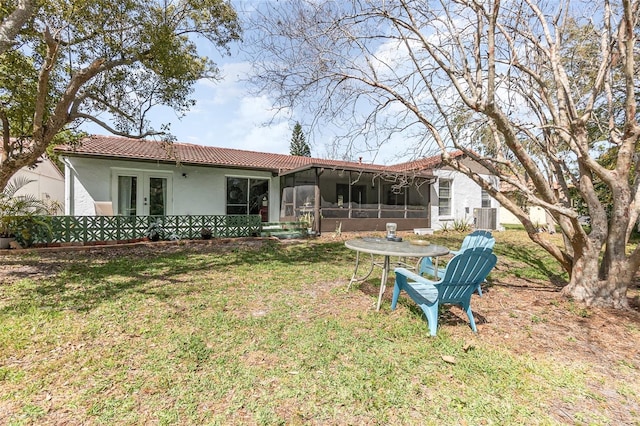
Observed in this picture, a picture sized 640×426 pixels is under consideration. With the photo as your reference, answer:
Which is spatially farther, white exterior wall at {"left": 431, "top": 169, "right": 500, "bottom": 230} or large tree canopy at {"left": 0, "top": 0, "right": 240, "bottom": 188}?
white exterior wall at {"left": 431, "top": 169, "right": 500, "bottom": 230}

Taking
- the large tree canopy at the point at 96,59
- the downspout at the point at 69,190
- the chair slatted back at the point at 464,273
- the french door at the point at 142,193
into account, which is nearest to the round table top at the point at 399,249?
the chair slatted back at the point at 464,273

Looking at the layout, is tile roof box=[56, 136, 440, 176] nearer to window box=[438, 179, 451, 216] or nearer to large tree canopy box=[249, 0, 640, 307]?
window box=[438, 179, 451, 216]

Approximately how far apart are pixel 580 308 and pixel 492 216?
44.7 ft

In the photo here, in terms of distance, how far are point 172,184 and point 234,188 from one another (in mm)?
2520

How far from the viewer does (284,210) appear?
1397 cm

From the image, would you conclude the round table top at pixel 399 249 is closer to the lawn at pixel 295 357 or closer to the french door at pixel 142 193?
the lawn at pixel 295 357

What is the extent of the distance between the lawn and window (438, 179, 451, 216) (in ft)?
35.5

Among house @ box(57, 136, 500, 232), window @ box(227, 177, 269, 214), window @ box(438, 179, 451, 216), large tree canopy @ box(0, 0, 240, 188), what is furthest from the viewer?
window @ box(438, 179, 451, 216)

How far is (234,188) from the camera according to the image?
43.5ft

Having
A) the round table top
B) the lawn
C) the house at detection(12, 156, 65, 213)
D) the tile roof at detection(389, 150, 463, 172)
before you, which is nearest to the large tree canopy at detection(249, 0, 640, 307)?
the tile roof at detection(389, 150, 463, 172)

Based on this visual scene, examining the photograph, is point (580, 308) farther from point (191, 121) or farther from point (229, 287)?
point (191, 121)

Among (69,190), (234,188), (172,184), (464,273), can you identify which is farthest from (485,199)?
Result: (69,190)

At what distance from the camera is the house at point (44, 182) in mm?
14469

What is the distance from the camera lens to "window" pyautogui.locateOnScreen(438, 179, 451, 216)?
15.8 m
